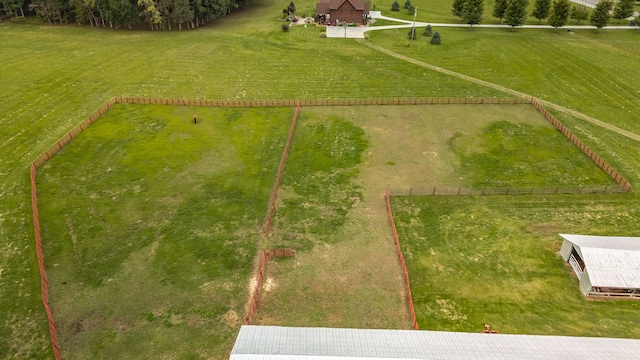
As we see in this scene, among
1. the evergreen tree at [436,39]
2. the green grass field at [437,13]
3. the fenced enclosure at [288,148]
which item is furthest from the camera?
the green grass field at [437,13]

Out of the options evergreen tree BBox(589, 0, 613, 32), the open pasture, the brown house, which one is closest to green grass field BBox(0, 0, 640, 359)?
evergreen tree BBox(589, 0, 613, 32)

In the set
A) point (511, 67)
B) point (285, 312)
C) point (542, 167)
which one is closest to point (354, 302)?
point (285, 312)

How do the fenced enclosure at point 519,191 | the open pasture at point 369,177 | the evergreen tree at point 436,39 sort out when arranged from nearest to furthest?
the open pasture at point 369,177
the fenced enclosure at point 519,191
the evergreen tree at point 436,39

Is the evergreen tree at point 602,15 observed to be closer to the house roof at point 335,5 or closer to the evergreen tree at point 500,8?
the evergreen tree at point 500,8

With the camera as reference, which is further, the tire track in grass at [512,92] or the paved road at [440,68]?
the paved road at [440,68]

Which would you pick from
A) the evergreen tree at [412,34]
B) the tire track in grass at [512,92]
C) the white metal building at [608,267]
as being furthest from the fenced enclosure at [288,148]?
the evergreen tree at [412,34]

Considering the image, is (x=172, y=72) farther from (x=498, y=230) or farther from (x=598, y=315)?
(x=598, y=315)

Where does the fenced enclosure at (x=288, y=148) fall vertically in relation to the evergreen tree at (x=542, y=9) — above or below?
below
